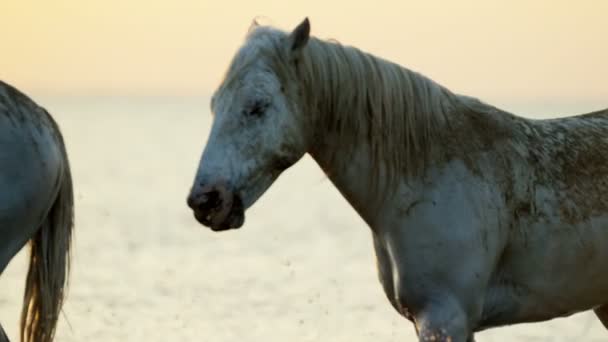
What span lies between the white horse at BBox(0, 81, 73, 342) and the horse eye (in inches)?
25.8

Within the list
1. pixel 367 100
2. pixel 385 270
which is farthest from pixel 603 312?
pixel 367 100

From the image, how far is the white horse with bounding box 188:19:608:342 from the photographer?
3.72 metres


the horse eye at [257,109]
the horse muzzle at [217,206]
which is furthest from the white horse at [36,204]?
the horse eye at [257,109]

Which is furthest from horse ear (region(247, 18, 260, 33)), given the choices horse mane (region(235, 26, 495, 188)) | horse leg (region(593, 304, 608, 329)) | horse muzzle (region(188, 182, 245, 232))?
horse leg (region(593, 304, 608, 329))

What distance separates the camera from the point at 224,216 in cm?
369

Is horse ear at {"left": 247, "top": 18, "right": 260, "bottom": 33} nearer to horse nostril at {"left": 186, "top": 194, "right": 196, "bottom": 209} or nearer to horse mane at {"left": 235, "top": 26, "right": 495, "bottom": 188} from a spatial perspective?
horse mane at {"left": 235, "top": 26, "right": 495, "bottom": 188}

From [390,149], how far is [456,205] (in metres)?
0.24

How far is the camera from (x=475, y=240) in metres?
3.99

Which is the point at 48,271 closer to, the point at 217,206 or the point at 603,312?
the point at 217,206

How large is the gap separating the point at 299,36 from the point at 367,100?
0.28m

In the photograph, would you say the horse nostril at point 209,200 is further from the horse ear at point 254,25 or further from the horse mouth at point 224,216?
the horse ear at point 254,25

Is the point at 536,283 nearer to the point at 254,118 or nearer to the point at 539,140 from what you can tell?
the point at 539,140

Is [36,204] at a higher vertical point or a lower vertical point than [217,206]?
lower

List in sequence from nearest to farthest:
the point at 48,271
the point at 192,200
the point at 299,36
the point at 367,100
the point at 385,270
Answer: the point at 192,200
the point at 299,36
the point at 367,100
the point at 385,270
the point at 48,271
